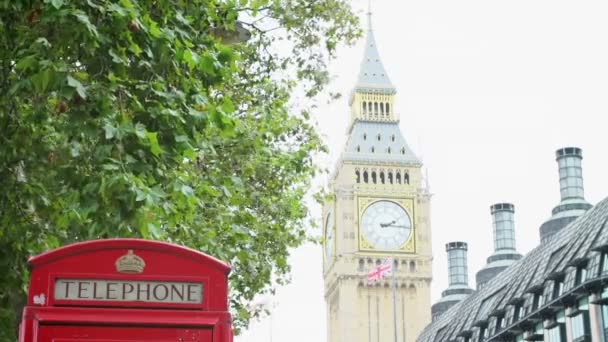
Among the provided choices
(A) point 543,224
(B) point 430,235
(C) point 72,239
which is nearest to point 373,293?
(B) point 430,235

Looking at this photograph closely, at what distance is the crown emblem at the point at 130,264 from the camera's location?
7949mm

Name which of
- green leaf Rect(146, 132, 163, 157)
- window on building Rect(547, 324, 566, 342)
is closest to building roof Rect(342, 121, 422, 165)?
window on building Rect(547, 324, 566, 342)

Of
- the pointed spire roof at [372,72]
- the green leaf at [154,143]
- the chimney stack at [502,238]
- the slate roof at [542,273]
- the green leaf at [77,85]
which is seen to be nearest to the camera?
the green leaf at [77,85]

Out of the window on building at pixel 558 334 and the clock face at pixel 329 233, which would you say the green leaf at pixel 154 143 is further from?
the clock face at pixel 329 233

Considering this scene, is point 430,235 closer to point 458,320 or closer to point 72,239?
point 458,320

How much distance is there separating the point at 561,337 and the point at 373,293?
6633 centimetres

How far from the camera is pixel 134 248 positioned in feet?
26.3

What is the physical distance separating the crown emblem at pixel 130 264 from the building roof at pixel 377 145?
118 meters

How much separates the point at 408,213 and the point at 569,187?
38695mm

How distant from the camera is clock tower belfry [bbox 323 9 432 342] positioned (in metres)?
122

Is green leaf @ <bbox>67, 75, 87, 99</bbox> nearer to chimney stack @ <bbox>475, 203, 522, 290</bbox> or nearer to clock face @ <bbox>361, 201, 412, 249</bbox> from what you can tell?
chimney stack @ <bbox>475, 203, 522, 290</bbox>

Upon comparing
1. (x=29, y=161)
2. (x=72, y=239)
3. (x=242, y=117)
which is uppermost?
(x=242, y=117)

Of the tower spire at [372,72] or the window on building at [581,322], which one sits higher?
the tower spire at [372,72]

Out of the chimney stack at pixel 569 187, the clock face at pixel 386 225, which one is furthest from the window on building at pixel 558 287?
the clock face at pixel 386 225
